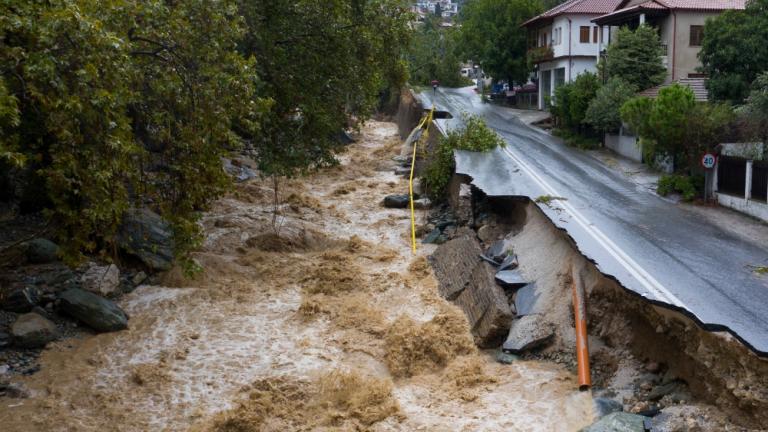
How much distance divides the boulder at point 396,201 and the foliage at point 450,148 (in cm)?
93

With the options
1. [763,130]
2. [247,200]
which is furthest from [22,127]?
[763,130]

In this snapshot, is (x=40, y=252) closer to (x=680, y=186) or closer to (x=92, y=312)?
(x=92, y=312)

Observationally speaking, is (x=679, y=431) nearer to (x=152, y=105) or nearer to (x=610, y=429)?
(x=610, y=429)

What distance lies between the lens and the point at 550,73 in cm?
5025

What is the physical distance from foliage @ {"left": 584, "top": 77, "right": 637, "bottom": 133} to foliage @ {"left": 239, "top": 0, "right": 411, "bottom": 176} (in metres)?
13.1

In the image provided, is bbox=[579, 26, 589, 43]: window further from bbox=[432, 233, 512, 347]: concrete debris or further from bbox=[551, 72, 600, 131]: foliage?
bbox=[432, 233, 512, 347]: concrete debris

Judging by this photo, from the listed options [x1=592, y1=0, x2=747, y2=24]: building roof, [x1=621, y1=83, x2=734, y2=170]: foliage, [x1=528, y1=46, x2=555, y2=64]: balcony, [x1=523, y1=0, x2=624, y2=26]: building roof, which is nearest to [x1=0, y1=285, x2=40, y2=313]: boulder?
[x1=621, y1=83, x2=734, y2=170]: foliage

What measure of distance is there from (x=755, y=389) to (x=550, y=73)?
43324 millimetres

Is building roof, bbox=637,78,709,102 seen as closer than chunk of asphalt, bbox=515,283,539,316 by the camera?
No

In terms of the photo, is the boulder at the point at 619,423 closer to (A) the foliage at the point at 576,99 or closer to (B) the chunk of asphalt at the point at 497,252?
(B) the chunk of asphalt at the point at 497,252

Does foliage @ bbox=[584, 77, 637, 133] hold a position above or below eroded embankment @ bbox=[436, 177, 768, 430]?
above

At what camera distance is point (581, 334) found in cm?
1233

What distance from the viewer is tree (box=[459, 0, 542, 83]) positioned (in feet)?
174

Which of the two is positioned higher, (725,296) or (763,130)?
(763,130)
